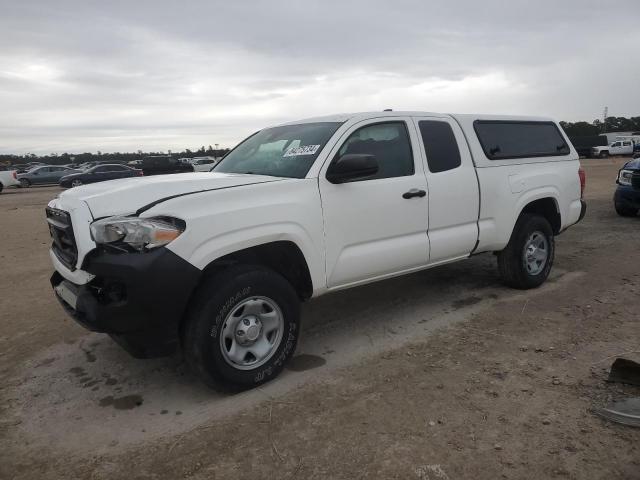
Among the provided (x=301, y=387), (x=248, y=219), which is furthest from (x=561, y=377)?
(x=248, y=219)

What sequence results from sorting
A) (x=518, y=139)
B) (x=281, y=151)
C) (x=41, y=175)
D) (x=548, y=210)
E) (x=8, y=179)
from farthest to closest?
1. (x=41, y=175)
2. (x=8, y=179)
3. (x=548, y=210)
4. (x=518, y=139)
5. (x=281, y=151)

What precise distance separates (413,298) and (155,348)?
3015 millimetres

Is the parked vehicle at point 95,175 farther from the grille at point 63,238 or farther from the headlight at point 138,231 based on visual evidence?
the headlight at point 138,231

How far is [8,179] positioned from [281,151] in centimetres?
3041

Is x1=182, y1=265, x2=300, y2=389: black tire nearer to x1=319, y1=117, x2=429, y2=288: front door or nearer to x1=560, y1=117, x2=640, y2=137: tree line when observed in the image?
x1=319, y1=117, x2=429, y2=288: front door

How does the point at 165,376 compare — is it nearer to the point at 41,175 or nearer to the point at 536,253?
the point at 536,253

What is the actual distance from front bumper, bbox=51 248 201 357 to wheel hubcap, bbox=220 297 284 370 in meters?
0.36

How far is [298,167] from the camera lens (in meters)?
3.89

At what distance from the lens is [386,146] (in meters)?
4.34

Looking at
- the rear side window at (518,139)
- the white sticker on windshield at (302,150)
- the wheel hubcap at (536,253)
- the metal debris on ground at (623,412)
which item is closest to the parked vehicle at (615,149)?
the rear side window at (518,139)

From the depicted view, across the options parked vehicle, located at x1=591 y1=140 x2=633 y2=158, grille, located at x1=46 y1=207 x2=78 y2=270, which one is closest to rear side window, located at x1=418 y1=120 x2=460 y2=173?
grille, located at x1=46 y1=207 x2=78 y2=270

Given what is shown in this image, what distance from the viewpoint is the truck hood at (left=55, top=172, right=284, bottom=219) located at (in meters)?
3.17

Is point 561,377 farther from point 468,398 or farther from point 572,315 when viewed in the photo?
point 572,315

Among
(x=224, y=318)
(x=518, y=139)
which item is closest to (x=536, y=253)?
(x=518, y=139)
